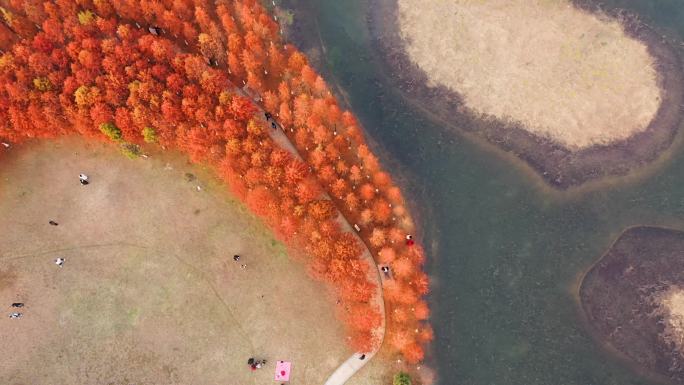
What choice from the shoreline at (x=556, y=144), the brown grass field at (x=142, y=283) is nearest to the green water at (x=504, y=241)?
the shoreline at (x=556, y=144)

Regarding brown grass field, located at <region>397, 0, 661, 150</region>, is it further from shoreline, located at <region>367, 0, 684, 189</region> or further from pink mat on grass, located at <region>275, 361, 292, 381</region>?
pink mat on grass, located at <region>275, 361, 292, 381</region>

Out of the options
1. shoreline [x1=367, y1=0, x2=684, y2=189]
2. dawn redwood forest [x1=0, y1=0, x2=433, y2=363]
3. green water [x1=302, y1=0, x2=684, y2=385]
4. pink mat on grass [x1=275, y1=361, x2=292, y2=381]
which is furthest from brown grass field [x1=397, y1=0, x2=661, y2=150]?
pink mat on grass [x1=275, y1=361, x2=292, y2=381]

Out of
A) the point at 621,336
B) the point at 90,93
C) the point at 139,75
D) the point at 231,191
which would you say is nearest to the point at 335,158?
the point at 231,191

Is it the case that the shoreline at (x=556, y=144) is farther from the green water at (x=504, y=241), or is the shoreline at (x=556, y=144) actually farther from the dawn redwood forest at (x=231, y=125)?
the dawn redwood forest at (x=231, y=125)

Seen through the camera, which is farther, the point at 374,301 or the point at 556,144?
the point at 556,144

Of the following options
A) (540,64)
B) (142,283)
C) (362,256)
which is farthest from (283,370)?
(540,64)

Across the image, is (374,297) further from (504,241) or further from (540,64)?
(540,64)
